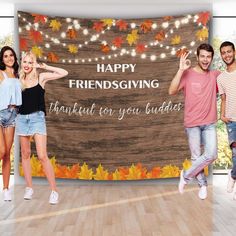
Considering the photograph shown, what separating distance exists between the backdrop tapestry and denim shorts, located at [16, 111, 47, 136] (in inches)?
56.1

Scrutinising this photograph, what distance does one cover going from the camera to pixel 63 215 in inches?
219

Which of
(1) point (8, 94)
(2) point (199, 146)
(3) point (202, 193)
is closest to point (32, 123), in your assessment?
(1) point (8, 94)

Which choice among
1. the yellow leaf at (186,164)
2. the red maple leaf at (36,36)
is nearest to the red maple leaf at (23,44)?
the red maple leaf at (36,36)

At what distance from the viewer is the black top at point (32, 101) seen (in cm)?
602

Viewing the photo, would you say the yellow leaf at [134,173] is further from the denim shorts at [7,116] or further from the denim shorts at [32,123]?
the denim shorts at [7,116]

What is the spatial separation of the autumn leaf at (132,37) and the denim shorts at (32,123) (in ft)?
6.72

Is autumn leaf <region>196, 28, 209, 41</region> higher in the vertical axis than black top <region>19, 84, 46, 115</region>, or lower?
higher

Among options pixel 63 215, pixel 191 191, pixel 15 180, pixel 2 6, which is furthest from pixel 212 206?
pixel 2 6

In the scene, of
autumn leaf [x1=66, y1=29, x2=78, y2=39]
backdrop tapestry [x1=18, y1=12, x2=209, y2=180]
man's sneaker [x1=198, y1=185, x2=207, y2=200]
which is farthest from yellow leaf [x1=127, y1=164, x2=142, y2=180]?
man's sneaker [x1=198, y1=185, x2=207, y2=200]

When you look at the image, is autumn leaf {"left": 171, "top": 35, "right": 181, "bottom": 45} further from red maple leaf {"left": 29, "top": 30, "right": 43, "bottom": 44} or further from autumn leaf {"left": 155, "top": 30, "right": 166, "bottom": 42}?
red maple leaf {"left": 29, "top": 30, "right": 43, "bottom": 44}

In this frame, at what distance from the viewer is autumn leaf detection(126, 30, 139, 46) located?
7648mm

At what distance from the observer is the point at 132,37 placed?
25.1 feet

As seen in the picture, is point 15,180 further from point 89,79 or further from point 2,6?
point 2,6

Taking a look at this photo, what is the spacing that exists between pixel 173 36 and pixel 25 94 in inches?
95.8
